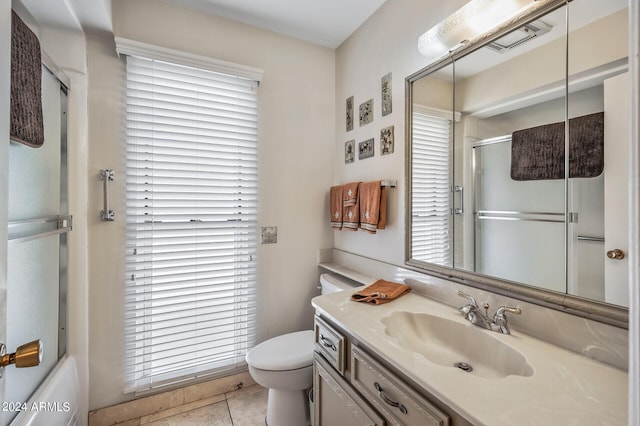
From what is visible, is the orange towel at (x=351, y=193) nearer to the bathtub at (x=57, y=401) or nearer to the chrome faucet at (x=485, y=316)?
the chrome faucet at (x=485, y=316)

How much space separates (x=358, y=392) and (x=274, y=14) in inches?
83.4

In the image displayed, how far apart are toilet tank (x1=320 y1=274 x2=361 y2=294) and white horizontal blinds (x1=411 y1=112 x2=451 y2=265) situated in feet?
1.63

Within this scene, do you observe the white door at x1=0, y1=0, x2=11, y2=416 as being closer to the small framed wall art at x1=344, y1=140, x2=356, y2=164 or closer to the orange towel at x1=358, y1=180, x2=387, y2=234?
the orange towel at x1=358, y1=180, x2=387, y2=234

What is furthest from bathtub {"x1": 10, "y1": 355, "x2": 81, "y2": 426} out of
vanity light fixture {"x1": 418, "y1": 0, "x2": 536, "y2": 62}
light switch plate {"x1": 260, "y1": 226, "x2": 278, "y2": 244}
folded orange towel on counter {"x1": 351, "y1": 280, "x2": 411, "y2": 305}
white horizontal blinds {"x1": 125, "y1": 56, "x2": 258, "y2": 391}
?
vanity light fixture {"x1": 418, "y1": 0, "x2": 536, "y2": 62}

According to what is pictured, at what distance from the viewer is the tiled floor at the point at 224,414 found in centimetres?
167

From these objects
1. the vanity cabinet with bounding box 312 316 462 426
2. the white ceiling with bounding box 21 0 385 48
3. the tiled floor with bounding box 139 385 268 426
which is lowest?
the tiled floor with bounding box 139 385 268 426

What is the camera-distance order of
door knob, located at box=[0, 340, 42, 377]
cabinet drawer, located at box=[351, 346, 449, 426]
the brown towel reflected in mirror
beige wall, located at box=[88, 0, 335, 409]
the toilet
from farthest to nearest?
1. beige wall, located at box=[88, 0, 335, 409]
2. the toilet
3. the brown towel reflected in mirror
4. cabinet drawer, located at box=[351, 346, 449, 426]
5. door knob, located at box=[0, 340, 42, 377]

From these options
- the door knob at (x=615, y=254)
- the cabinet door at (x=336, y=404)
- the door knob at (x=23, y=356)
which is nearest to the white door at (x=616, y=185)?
the door knob at (x=615, y=254)

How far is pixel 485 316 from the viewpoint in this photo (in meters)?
1.10

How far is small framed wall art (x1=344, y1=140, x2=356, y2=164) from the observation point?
2.02 meters

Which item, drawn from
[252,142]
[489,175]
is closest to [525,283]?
[489,175]

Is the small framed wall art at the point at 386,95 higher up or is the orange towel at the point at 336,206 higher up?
the small framed wall art at the point at 386,95

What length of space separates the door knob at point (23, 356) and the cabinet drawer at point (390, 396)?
2.89 ft

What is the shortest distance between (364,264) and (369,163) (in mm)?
659
